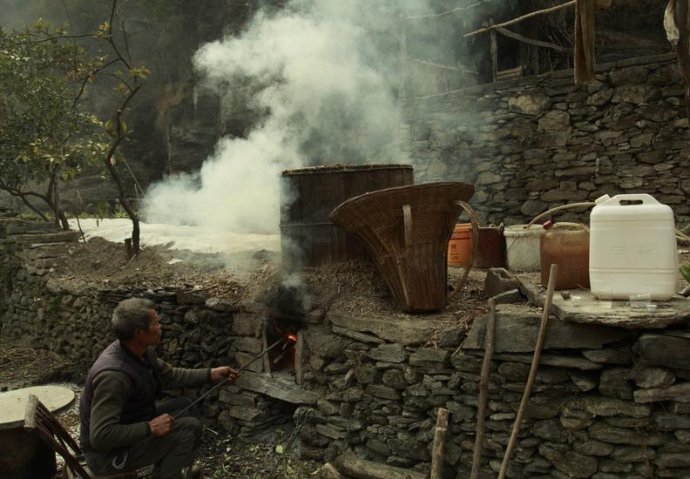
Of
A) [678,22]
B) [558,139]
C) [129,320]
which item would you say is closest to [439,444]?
[129,320]

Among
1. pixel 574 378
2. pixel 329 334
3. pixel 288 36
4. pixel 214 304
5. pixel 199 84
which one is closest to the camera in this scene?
pixel 574 378

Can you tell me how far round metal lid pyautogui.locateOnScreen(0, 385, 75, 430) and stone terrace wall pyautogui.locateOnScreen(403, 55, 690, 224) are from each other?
23.0ft

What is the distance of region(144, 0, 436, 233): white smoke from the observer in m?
8.85

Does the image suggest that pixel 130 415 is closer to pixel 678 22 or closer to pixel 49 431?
pixel 49 431

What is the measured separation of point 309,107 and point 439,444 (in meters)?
9.30

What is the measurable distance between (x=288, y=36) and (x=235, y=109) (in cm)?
538

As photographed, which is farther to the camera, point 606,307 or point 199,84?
point 199,84

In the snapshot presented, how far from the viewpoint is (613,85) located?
823 centimetres

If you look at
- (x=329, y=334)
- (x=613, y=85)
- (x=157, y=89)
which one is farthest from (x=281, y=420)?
(x=157, y=89)

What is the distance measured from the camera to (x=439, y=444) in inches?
153

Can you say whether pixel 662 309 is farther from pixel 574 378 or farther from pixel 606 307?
pixel 574 378

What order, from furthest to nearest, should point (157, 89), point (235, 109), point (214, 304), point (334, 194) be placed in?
point (157, 89)
point (235, 109)
point (214, 304)
point (334, 194)

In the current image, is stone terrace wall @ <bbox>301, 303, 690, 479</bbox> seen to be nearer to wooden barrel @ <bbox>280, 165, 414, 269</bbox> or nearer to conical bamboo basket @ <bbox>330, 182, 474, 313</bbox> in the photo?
conical bamboo basket @ <bbox>330, 182, 474, 313</bbox>

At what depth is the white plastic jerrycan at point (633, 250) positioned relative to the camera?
3.57 metres
